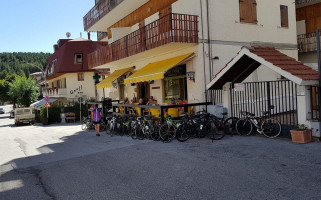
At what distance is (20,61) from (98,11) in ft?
450

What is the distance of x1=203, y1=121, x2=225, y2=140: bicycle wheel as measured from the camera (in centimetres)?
1124

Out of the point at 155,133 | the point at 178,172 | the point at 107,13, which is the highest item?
the point at 107,13

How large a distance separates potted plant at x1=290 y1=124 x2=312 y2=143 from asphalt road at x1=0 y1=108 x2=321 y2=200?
28 centimetres

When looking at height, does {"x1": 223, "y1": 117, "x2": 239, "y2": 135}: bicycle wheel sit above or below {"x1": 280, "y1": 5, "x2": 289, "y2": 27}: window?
below

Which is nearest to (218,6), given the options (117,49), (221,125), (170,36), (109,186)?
(170,36)

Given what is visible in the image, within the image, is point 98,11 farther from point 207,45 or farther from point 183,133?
point 183,133

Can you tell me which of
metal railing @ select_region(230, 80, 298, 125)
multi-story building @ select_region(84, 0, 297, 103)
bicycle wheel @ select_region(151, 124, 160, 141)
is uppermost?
multi-story building @ select_region(84, 0, 297, 103)

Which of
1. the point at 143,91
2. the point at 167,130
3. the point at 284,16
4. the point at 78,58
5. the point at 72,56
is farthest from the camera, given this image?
the point at 78,58

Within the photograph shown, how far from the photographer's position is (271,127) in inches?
414

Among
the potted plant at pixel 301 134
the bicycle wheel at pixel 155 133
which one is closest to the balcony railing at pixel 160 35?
the bicycle wheel at pixel 155 133

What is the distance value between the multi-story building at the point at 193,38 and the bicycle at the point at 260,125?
3.50 metres

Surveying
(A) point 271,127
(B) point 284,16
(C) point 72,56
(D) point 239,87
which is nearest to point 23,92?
(C) point 72,56

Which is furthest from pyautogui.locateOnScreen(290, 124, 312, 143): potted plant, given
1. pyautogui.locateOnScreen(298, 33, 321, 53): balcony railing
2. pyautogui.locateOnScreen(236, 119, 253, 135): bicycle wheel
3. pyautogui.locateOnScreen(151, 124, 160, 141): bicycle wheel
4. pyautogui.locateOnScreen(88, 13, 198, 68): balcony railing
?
pyautogui.locateOnScreen(298, 33, 321, 53): balcony railing

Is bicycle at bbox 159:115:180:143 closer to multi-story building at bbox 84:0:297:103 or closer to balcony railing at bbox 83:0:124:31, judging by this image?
multi-story building at bbox 84:0:297:103
